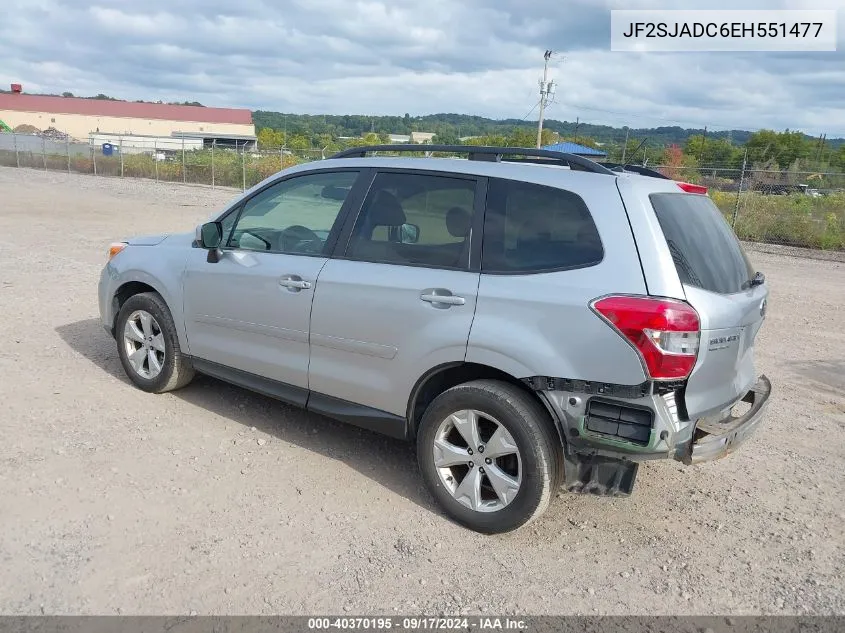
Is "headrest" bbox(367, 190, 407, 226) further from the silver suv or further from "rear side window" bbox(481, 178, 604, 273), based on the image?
"rear side window" bbox(481, 178, 604, 273)

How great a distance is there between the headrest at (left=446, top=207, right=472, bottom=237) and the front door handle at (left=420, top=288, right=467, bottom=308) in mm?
322

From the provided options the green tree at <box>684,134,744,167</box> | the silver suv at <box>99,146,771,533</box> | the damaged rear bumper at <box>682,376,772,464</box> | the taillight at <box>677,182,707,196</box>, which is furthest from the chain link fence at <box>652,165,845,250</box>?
the green tree at <box>684,134,744,167</box>

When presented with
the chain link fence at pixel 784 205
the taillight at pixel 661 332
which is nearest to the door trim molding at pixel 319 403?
the taillight at pixel 661 332

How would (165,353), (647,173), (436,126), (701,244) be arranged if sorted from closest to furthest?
(701,244), (647,173), (165,353), (436,126)

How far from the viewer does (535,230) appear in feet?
11.2

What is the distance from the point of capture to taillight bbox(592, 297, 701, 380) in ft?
9.71

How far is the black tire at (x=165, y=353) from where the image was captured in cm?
494

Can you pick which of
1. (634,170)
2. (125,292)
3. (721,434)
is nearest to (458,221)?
(634,170)

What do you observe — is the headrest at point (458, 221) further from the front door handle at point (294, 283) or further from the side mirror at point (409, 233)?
the front door handle at point (294, 283)

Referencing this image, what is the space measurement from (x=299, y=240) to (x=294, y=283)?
0.35 metres

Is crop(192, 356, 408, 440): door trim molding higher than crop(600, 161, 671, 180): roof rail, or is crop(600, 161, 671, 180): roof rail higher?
crop(600, 161, 671, 180): roof rail

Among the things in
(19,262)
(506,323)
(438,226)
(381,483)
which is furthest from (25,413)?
(19,262)

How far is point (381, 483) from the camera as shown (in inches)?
159

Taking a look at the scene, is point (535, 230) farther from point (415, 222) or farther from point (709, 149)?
point (709, 149)
